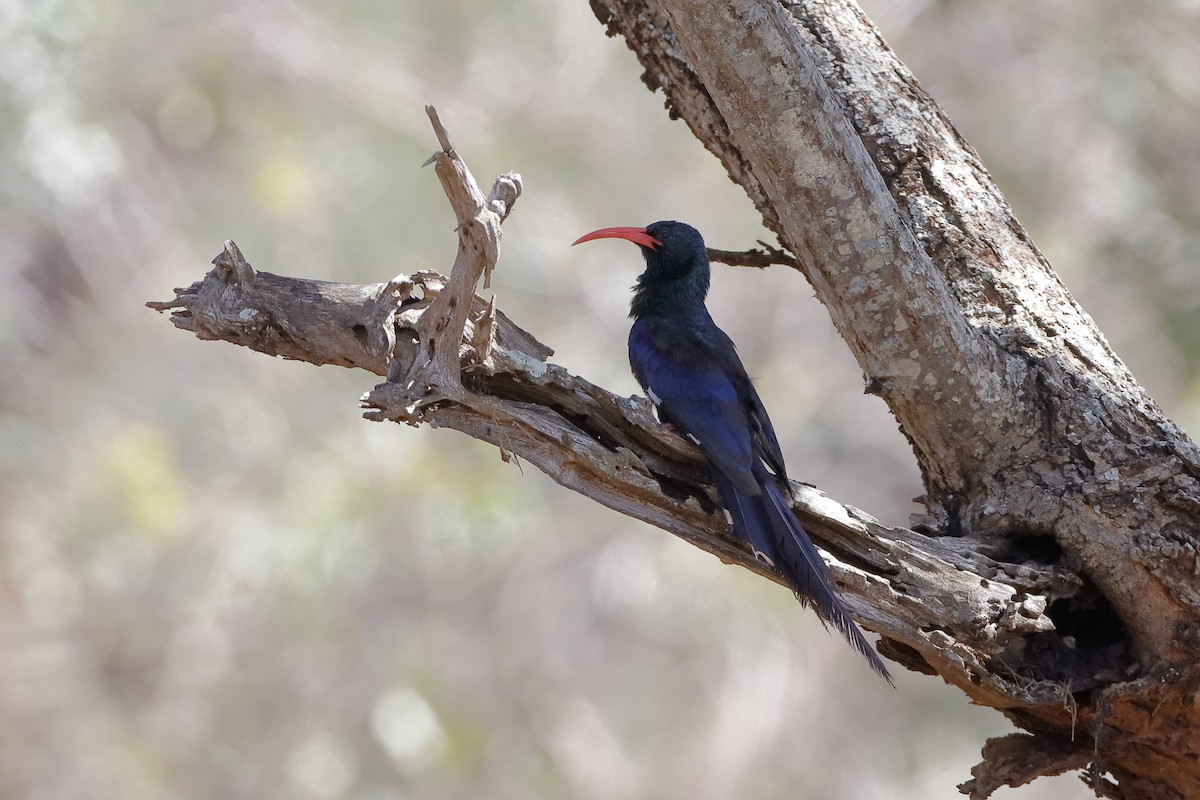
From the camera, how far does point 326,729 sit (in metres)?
8.59

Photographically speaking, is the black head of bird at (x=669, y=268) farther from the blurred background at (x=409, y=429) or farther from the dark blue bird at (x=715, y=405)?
the blurred background at (x=409, y=429)

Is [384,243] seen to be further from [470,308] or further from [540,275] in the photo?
[470,308]

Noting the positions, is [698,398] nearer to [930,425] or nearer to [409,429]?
[930,425]

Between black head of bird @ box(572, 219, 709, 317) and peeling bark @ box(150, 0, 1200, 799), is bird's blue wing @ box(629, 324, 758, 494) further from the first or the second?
black head of bird @ box(572, 219, 709, 317)

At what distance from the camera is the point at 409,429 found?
791 centimetres

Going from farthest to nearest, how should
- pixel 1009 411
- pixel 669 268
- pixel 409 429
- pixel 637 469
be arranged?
pixel 409 429, pixel 669 268, pixel 1009 411, pixel 637 469

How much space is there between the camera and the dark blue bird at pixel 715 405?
2.64 metres

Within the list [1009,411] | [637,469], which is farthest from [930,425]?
[637,469]

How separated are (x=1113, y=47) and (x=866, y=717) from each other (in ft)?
16.6

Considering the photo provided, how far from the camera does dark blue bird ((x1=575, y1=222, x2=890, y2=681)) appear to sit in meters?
2.64

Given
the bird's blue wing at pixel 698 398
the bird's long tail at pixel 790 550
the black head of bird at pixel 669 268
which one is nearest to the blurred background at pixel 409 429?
the black head of bird at pixel 669 268

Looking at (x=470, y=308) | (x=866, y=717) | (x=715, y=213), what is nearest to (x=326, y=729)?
(x=866, y=717)

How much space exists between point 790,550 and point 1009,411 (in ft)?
2.07

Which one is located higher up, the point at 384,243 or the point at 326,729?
the point at 384,243
